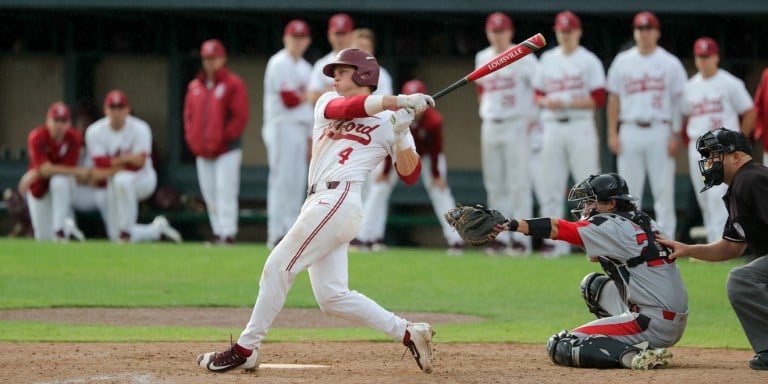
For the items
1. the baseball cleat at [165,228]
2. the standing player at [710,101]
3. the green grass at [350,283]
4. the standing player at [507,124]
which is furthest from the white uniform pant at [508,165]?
the baseball cleat at [165,228]

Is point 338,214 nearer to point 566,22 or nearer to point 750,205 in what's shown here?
point 750,205

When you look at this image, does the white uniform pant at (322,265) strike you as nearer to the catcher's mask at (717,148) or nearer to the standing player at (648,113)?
the catcher's mask at (717,148)

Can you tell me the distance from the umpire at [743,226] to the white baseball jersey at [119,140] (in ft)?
27.7

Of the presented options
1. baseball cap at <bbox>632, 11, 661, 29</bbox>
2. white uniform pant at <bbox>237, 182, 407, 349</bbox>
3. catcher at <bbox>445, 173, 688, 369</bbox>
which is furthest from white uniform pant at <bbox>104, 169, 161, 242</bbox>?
catcher at <bbox>445, 173, 688, 369</bbox>

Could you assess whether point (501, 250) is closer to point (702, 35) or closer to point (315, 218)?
point (702, 35)

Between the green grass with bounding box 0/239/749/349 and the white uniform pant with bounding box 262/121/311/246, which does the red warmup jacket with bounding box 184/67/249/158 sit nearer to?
the white uniform pant with bounding box 262/121/311/246

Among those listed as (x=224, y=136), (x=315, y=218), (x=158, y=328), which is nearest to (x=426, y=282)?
(x=158, y=328)

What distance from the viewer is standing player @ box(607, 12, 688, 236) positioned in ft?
39.5

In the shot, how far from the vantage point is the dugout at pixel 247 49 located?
14.5 m

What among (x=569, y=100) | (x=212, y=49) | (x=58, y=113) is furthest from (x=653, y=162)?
(x=58, y=113)

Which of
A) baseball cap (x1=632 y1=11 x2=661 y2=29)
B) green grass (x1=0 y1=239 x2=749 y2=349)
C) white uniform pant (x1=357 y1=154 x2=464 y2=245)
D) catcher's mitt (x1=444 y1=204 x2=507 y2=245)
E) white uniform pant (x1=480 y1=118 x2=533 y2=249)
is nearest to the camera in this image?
catcher's mitt (x1=444 y1=204 x2=507 y2=245)

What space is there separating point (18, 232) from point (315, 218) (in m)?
9.67

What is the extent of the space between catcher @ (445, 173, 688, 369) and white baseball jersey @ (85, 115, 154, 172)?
815 cm

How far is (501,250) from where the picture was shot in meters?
13.0
